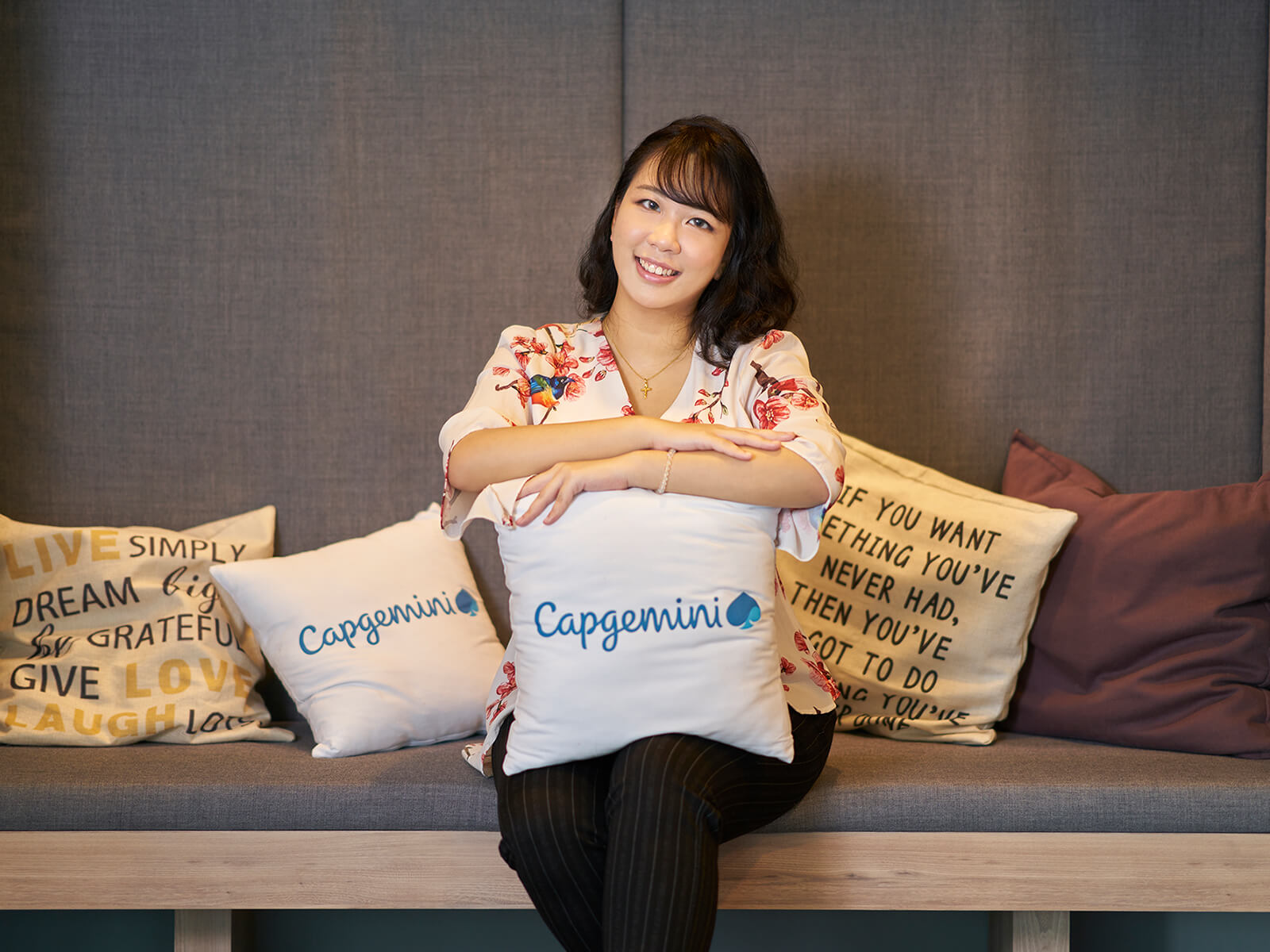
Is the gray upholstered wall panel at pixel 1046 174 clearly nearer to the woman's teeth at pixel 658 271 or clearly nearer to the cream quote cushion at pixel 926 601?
the cream quote cushion at pixel 926 601

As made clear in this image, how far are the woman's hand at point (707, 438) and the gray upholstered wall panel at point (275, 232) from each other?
2.61 ft

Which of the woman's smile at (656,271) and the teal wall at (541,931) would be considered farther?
the teal wall at (541,931)

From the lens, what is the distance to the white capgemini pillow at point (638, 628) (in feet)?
4.40

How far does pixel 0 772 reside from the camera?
1.65 metres

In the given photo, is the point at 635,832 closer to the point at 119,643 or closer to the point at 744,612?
the point at 744,612

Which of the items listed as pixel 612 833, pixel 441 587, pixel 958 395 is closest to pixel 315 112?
pixel 441 587

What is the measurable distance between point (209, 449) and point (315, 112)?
72cm

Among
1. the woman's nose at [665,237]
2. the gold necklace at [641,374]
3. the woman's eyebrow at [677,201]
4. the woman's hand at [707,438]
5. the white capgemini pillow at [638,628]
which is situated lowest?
the white capgemini pillow at [638,628]

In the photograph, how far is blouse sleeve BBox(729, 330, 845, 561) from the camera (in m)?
1.49

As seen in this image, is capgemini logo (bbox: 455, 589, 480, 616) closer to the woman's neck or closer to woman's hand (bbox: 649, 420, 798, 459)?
the woman's neck

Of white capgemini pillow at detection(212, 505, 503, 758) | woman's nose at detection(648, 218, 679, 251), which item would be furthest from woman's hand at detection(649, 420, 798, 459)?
white capgemini pillow at detection(212, 505, 503, 758)

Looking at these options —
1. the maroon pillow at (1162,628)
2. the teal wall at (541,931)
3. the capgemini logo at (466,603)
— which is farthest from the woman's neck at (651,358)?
the teal wall at (541,931)

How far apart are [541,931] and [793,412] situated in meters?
Result: 1.19

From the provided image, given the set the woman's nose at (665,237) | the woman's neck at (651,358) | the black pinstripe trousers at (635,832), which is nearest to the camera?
the black pinstripe trousers at (635,832)
